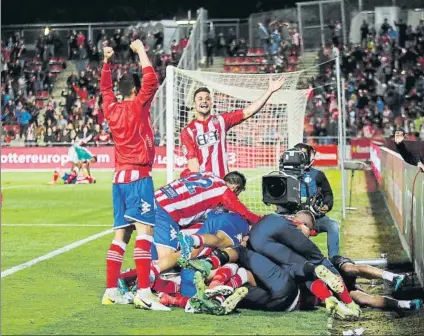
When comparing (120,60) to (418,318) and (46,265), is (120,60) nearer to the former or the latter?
(46,265)

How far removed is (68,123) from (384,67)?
46.0 ft

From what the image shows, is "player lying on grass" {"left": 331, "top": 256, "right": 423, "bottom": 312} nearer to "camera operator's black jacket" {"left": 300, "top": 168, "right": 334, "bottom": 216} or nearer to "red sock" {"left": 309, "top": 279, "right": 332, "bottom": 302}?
"red sock" {"left": 309, "top": 279, "right": 332, "bottom": 302}

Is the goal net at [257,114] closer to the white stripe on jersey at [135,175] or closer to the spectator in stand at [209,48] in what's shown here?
the white stripe on jersey at [135,175]

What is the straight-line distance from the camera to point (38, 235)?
14.0 m

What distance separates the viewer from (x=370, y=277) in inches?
331

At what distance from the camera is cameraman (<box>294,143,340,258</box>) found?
9.72m

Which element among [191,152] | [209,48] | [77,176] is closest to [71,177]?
[77,176]

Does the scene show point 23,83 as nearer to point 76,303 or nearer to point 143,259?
point 76,303

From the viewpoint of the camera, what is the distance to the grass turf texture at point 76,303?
7.06m

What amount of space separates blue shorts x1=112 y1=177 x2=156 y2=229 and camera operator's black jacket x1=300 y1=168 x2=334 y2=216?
2104mm

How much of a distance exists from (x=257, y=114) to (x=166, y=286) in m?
8.93

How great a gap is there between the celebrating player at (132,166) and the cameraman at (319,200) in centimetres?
220

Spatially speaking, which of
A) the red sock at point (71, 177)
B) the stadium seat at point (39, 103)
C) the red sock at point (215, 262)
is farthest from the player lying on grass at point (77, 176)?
the red sock at point (215, 262)

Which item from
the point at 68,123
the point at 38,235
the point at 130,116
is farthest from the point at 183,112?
the point at 68,123
